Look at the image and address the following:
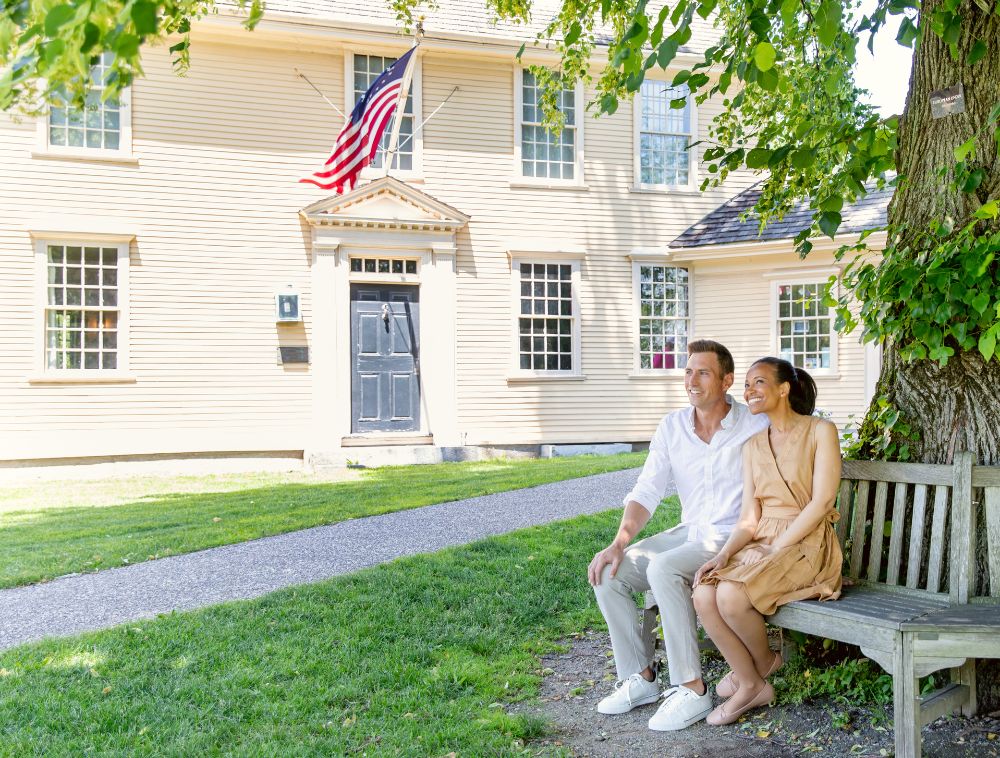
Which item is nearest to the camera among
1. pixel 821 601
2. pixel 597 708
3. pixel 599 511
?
pixel 821 601

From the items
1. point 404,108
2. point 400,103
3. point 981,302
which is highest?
point 404,108

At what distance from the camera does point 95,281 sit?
12.5m

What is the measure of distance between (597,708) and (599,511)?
4457mm

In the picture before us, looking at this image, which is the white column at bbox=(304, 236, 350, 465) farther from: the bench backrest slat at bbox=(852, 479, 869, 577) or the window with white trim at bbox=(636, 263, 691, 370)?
the bench backrest slat at bbox=(852, 479, 869, 577)

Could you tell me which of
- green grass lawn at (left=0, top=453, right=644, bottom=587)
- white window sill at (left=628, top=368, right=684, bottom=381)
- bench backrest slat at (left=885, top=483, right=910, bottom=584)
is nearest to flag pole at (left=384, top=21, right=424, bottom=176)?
green grass lawn at (left=0, top=453, right=644, bottom=587)

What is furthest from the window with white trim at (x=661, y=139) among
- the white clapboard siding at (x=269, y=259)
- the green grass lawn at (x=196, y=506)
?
the green grass lawn at (x=196, y=506)

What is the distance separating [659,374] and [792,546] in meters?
11.4

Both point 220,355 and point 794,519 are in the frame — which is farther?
point 220,355

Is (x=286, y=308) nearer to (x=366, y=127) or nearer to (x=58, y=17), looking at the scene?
(x=366, y=127)

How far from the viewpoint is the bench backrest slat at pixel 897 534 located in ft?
12.5

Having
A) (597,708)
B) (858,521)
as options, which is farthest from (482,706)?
(858,521)

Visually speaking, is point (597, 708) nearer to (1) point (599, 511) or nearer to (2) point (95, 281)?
(1) point (599, 511)

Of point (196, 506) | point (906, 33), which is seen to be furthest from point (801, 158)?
point (196, 506)

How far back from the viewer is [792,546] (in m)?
3.62
